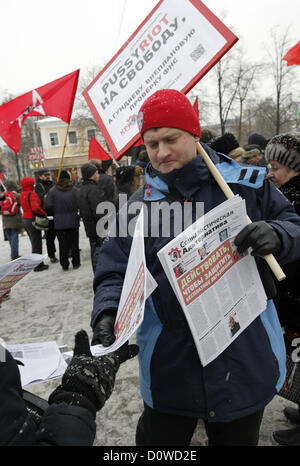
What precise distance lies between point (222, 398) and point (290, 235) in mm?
697

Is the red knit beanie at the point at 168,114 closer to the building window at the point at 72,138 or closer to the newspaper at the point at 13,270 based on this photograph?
the newspaper at the point at 13,270

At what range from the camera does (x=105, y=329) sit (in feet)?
3.70

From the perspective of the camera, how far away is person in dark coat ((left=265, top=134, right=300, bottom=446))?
6.01 ft

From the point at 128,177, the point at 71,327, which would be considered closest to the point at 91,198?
the point at 128,177

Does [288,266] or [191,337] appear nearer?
[191,337]

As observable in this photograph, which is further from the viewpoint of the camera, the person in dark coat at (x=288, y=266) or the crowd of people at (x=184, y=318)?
the person in dark coat at (x=288, y=266)

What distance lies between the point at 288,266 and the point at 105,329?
1.17m

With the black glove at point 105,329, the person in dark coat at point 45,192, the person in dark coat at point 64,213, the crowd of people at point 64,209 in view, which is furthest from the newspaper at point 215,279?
the person in dark coat at point 45,192

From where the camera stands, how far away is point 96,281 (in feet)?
4.50

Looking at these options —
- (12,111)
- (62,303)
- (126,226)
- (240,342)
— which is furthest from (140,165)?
(240,342)

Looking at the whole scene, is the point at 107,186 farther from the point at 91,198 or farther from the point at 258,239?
the point at 258,239

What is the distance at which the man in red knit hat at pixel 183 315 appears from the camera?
1.25 metres

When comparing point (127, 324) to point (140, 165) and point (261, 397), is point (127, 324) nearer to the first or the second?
point (261, 397)

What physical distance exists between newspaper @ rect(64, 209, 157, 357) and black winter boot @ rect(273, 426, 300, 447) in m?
1.61
